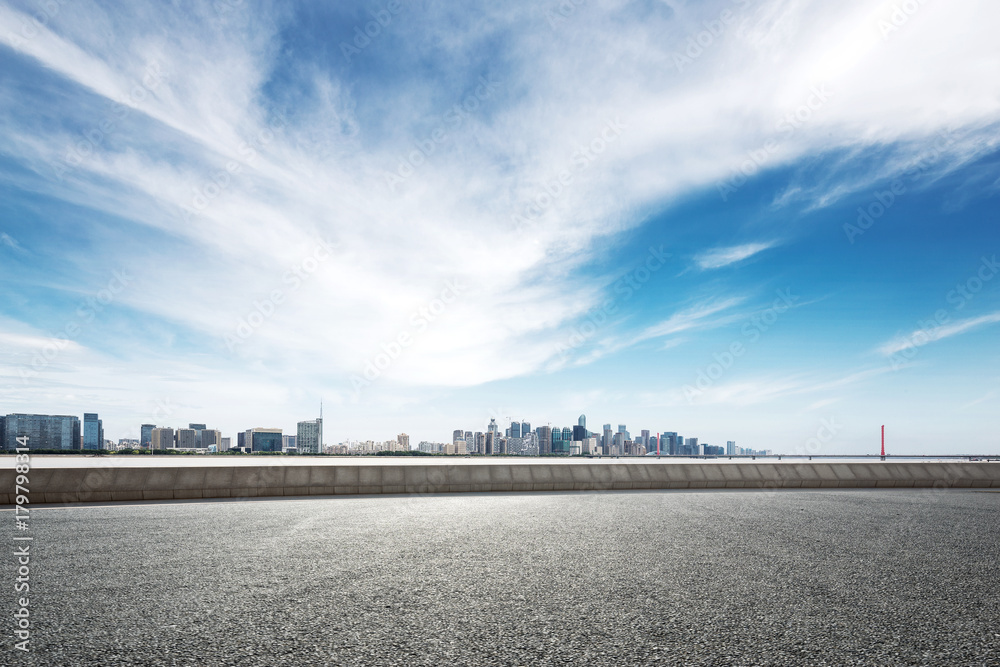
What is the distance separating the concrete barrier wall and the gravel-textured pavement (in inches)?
127

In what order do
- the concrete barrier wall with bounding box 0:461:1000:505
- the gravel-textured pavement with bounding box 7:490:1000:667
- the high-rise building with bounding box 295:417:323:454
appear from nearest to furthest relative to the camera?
1. the gravel-textured pavement with bounding box 7:490:1000:667
2. the concrete barrier wall with bounding box 0:461:1000:505
3. the high-rise building with bounding box 295:417:323:454

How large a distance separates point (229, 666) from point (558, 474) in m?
13.3

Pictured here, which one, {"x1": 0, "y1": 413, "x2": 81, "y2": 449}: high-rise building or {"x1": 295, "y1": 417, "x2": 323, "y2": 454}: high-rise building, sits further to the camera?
{"x1": 295, "y1": 417, "x2": 323, "y2": 454}: high-rise building

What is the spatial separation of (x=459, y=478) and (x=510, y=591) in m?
11.1

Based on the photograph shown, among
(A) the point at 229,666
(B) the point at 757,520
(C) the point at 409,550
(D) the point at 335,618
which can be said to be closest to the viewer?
(A) the point at 229,666

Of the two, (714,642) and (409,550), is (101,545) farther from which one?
(714,642)

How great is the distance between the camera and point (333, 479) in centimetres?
1472

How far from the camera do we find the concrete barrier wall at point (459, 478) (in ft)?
42.2

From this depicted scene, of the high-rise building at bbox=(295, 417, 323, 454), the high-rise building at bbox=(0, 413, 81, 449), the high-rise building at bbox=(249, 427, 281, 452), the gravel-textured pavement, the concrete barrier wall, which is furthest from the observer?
the high-rise building at bbox=(295, 417, 323, 454)

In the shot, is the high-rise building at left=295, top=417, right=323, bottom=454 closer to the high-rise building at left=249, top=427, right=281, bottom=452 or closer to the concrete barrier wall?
the high-rise building at left=249, top=427, right=281, bottom=452

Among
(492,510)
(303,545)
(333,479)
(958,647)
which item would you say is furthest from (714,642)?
(333,479)

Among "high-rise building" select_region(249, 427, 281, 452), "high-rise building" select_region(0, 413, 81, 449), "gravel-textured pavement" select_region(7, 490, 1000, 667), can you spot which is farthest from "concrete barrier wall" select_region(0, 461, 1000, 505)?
"high-rise building" select_region(249, 427, 281, 452)

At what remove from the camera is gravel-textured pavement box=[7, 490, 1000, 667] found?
373 centimetres

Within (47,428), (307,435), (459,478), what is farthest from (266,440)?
(459,478)
